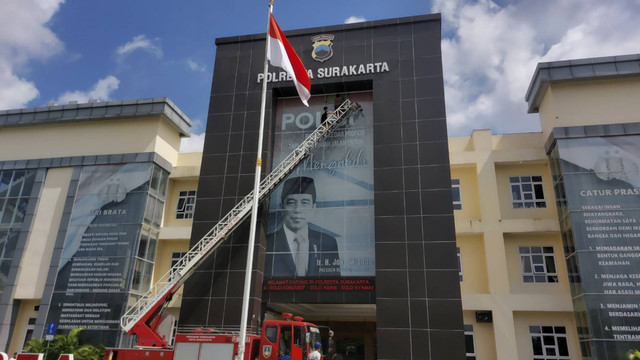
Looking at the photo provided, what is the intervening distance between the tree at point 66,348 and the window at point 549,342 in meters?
22.7

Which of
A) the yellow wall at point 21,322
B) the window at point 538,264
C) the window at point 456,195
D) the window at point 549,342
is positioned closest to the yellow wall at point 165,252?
the yellow wall at point 21,322

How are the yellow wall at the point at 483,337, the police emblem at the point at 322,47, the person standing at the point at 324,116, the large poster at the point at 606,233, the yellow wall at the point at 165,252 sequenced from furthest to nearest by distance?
1. the yellow wall at the point at 165,252
2. the police emblem at the point at 322,47
3. the person standing at the point at 324,116
4. the yellow wall at the point at 483,337
5. the large poster at the point at 606,233

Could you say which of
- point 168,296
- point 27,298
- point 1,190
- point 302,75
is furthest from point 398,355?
point 1,190

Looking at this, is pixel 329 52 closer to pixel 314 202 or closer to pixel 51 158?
Answer: pixel 314 202

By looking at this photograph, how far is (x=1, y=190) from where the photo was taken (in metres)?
29.7

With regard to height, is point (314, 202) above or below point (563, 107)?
below

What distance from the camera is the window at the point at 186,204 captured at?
29.2 metres

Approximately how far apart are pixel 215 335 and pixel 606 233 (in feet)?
61.0

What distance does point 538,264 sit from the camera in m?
24.1

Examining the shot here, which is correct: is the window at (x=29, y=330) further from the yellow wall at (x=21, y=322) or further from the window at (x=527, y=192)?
the window at (x=527, y=192)

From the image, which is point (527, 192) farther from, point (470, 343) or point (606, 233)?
point (470, 343)

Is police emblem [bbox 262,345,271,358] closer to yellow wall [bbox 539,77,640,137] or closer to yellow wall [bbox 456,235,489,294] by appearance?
yellow wall [bbox 456,235,489,294]

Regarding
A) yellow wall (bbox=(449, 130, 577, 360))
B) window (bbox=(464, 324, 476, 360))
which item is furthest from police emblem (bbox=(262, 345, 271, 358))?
window (bbox=(464, 324, 476, 360))

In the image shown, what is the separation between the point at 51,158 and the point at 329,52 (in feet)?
64.9
